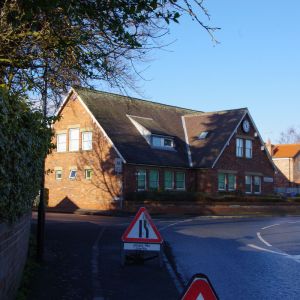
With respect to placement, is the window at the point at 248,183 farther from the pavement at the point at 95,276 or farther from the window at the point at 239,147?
the pavement at the point at 95,276

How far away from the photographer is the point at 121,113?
40.6m

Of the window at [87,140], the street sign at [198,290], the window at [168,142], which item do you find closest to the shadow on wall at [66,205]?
the window at [87,140]

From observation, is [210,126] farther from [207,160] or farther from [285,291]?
[285,291]

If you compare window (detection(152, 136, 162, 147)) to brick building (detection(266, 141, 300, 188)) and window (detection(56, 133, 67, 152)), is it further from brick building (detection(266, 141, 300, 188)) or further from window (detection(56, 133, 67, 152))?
brick building (detection(266, 141, 300, 188))

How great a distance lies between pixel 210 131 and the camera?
144ft

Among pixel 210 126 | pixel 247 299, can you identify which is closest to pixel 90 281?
pixel 247 299

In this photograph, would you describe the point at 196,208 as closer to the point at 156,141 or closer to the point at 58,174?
the point at 156,141

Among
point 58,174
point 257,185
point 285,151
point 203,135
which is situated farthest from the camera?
point 285,151

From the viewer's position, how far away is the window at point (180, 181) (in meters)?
40.3

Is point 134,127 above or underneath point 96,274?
above

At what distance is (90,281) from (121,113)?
3170 centimetres

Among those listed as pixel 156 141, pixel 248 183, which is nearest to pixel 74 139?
pixel 156 141

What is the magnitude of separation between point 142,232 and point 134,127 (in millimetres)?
29069

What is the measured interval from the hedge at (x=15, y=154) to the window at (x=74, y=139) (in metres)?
30.9
